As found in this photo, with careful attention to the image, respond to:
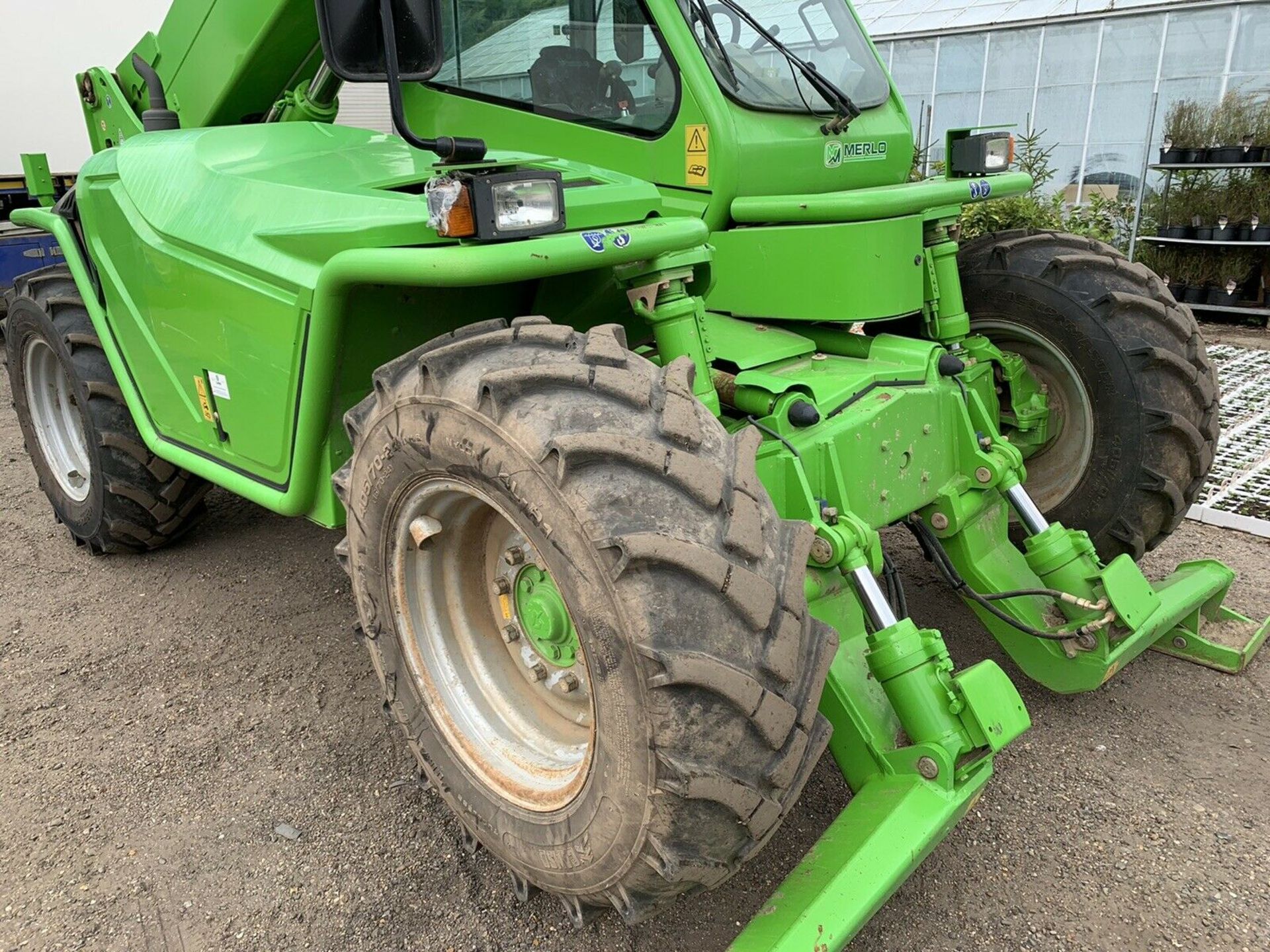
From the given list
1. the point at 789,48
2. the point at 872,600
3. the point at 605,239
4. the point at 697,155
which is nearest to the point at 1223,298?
the point at 789,48

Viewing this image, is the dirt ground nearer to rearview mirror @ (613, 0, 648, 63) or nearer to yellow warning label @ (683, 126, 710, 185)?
yellow warning label @ (683, 126, 710, 185)

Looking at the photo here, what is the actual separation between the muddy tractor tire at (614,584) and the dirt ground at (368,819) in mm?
382

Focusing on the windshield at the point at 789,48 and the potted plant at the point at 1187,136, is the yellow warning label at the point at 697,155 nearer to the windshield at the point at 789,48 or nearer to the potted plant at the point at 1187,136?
the windshield at the point at 789,48

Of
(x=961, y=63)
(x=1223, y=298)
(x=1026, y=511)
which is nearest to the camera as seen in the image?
(x=1026, y=511)

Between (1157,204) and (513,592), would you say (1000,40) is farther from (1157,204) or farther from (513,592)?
(513,592)

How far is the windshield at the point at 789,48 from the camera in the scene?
3080 mm

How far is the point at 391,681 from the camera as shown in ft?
8.14

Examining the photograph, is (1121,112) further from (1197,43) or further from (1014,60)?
(1014,60)

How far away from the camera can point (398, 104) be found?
193cm

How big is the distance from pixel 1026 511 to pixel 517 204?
1.80m

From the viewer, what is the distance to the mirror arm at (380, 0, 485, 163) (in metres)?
1.89

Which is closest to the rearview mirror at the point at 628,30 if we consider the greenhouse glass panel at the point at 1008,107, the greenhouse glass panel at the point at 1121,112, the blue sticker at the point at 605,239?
the blue sticker at the point at 605,239

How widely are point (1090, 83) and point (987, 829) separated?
1023 cm

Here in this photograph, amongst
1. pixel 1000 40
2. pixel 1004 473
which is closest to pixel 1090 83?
pixel 1000 40
